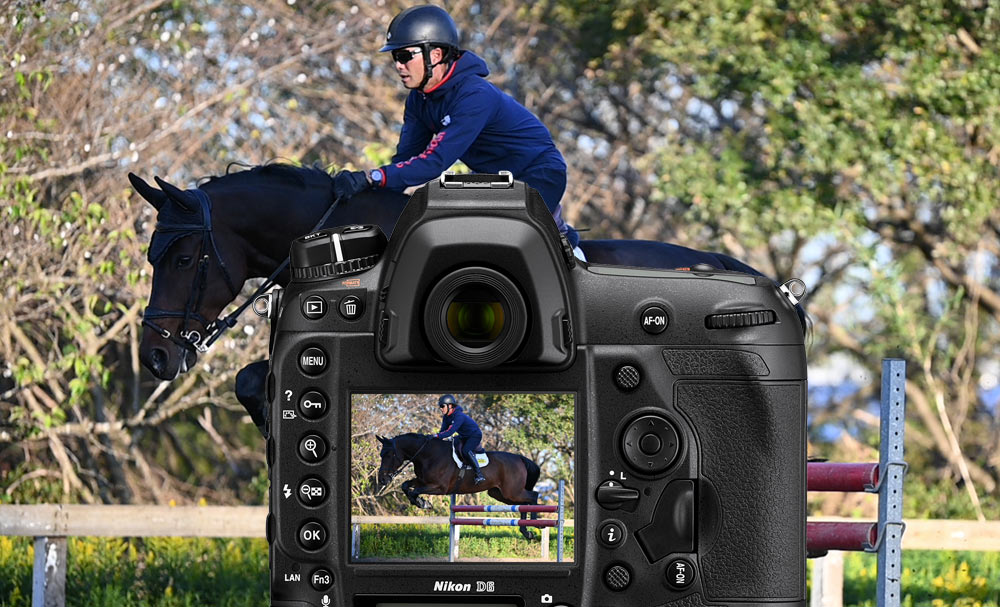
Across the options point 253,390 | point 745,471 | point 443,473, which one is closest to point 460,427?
point 443,473

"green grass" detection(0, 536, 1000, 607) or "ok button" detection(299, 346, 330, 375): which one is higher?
"ok button" detection(299, 346, 330, 375)

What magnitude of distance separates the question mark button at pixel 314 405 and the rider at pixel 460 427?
0.23 m

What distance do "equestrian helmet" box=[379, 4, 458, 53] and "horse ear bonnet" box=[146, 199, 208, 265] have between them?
0.91 metres

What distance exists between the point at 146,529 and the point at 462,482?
150 inches

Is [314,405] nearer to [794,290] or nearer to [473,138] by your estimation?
[794,290]

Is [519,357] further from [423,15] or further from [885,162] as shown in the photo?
[885,162]

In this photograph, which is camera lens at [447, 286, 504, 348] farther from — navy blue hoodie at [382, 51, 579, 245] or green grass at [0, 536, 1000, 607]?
green grass at [0, 536, 1000, 607]

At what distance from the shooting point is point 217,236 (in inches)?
186

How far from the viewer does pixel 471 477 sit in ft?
8.18

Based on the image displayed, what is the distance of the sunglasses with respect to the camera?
183 inches

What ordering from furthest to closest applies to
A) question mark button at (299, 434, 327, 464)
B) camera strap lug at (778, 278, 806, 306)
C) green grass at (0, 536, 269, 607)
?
green grass at (0, 536, 269, 607), camera strap lug at (778, 278, 806, 306), question mark button at (299, 434, 327, 464)

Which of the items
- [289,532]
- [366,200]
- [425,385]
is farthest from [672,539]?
[366,200]

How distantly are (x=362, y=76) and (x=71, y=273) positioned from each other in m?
3.05

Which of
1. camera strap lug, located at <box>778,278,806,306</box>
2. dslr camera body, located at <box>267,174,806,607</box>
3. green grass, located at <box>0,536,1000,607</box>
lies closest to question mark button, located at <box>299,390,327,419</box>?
dslr camera body, located at <box>267,174,806,607</box>
